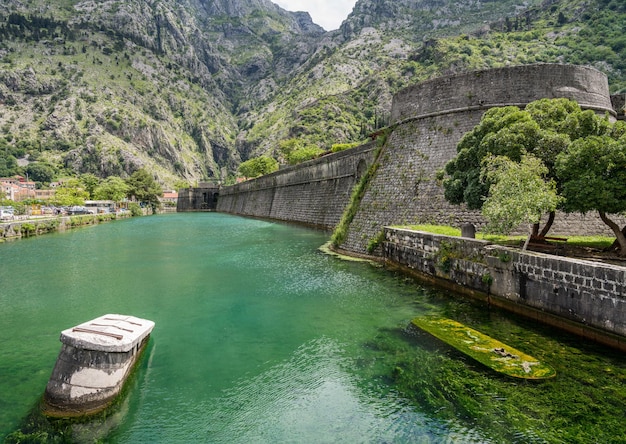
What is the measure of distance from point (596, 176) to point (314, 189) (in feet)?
104

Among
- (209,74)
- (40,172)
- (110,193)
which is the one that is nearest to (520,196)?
(110,193)

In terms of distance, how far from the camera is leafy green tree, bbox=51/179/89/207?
69312 mm

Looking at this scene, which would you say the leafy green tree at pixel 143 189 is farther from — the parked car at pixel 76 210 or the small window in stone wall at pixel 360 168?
the small window in stone wall at pixel 360 168

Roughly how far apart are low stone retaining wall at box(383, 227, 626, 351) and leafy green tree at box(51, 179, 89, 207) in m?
73.8

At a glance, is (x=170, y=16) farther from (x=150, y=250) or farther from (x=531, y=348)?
(x=531, y=348)

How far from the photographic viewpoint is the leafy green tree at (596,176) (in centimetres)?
988

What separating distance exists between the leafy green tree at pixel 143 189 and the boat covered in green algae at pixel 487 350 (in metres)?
88.0

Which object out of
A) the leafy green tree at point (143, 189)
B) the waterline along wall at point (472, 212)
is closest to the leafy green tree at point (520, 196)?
the waterline along wall at point (472, 212)

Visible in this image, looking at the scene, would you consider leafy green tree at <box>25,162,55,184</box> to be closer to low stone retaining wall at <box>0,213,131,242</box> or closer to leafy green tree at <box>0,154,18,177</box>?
leafy green tree at <box>0,154,18,177</box>

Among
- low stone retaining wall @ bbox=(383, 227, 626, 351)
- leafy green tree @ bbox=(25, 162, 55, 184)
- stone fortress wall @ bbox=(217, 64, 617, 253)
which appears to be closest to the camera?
low stone retaining wall @ bbox=(383, 227, 626, 351)

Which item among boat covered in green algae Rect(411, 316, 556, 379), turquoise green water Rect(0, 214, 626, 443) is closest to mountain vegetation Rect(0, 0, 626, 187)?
turquoise green water Rect(0, 214, 626, 443)

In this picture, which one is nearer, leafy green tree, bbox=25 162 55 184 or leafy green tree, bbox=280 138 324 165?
leafy green tree, bbox=280 138 324 165

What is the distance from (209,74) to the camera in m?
186

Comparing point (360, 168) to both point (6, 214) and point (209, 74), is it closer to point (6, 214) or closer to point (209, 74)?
point (6, 214)
